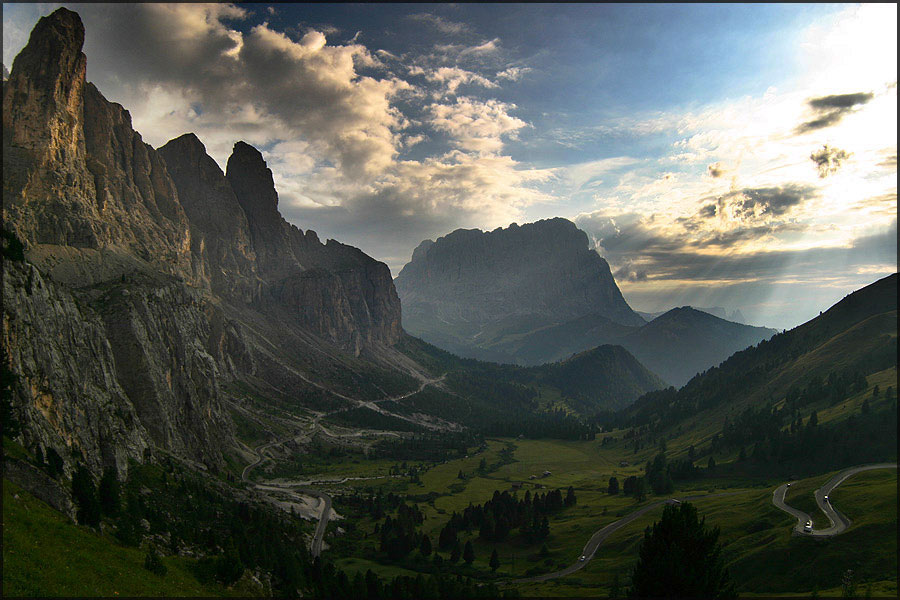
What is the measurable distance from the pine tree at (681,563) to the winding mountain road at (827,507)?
53.5 metres

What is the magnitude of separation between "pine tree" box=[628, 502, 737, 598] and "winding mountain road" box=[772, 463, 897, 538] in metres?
53.5

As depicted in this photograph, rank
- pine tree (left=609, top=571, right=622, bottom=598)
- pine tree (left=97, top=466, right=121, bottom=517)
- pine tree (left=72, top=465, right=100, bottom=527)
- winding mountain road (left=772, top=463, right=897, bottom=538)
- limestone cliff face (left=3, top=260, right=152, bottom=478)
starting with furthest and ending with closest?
1. winding mountain road (left=772, top=463, right=897, bottom=538)
2. pine tree (left=609, top=571, right=622, bottom=598)
3. limestone cliff face (left=3, top=260, right=152, bottom=478)
4. pine tree (left=97, top=466, right=121, bottom=517)
5. pine tree (left=72, top=465, right=100, bottom=527)

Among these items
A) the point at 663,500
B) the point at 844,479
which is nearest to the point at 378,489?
the point at 663,500

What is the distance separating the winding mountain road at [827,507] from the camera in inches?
3216

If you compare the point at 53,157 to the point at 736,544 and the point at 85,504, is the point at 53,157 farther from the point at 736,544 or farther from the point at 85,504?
the point at 736,544

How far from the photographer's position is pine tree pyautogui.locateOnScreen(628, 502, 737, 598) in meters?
43.2

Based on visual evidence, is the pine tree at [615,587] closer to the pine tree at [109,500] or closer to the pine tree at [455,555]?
the pine tree at [455,555]

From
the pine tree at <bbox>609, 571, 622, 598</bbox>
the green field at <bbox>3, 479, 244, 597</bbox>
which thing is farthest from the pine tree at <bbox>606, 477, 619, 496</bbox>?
the green field at <bbox>3, 479, 244, 597</bbox>

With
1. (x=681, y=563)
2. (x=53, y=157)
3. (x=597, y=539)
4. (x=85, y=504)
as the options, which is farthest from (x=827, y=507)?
(x=53, y=157)

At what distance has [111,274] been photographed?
156m

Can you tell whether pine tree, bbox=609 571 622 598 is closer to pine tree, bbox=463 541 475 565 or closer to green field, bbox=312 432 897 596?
green field, bbox=312 432 897 596

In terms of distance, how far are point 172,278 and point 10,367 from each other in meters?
137

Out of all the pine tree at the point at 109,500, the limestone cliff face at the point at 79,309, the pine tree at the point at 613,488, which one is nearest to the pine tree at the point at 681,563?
the pine tree at the point at 109,500

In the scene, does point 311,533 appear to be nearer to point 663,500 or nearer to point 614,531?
point 614,531
